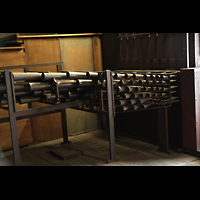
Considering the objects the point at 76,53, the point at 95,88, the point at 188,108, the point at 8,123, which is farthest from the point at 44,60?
the point at 188,108

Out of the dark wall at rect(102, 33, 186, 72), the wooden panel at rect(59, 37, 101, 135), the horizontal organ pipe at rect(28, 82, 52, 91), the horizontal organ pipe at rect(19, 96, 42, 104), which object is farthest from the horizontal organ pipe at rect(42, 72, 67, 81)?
the wooden panel at rect(59, 37, 101, 135)

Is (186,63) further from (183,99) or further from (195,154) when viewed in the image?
(195,154)

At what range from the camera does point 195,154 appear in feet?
18.6

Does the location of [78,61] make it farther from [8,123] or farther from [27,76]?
[27,76]

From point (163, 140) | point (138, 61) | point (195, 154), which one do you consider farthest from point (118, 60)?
point (195, 154)

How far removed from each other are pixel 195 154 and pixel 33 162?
3132mm

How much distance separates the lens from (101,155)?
6.00 meters

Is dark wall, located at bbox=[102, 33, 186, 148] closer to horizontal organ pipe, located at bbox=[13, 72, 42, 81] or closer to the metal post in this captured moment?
the metal post

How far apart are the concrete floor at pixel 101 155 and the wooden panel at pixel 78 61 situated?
54cm

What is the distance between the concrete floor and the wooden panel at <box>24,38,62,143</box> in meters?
0.23

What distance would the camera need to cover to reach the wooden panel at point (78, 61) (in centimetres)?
736

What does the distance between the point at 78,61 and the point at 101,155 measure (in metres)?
2.68

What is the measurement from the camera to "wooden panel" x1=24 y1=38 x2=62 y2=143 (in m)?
6.86

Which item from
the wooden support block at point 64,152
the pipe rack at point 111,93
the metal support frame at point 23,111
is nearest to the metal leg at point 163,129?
the pipe rack at point 111,93
